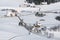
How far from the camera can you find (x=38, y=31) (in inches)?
436

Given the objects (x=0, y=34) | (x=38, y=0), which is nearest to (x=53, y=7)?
(x=38, y=0)

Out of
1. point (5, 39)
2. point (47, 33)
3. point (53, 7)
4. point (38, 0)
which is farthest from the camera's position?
point (38, 0)

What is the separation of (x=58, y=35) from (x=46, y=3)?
17371 mm

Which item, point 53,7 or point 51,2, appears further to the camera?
point 51,2

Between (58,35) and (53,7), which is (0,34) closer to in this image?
(58,35)

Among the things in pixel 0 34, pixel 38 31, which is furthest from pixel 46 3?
pixel 0 34

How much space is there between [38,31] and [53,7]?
1359 cm

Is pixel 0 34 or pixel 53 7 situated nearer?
pixel 0 34

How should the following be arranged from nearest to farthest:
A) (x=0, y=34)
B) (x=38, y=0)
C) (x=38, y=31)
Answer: (x=0, y=34), (x=38, y=31), (x=38, y=0)

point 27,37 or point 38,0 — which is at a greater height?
point 27,37

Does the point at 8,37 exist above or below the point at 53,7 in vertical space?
above

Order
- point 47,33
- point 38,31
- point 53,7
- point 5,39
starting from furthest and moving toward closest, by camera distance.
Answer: point 53,7 < point 38,31 < point 47,33 < point 5,39

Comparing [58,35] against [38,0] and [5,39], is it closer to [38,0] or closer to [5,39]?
[5,39]

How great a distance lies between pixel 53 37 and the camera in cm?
955
